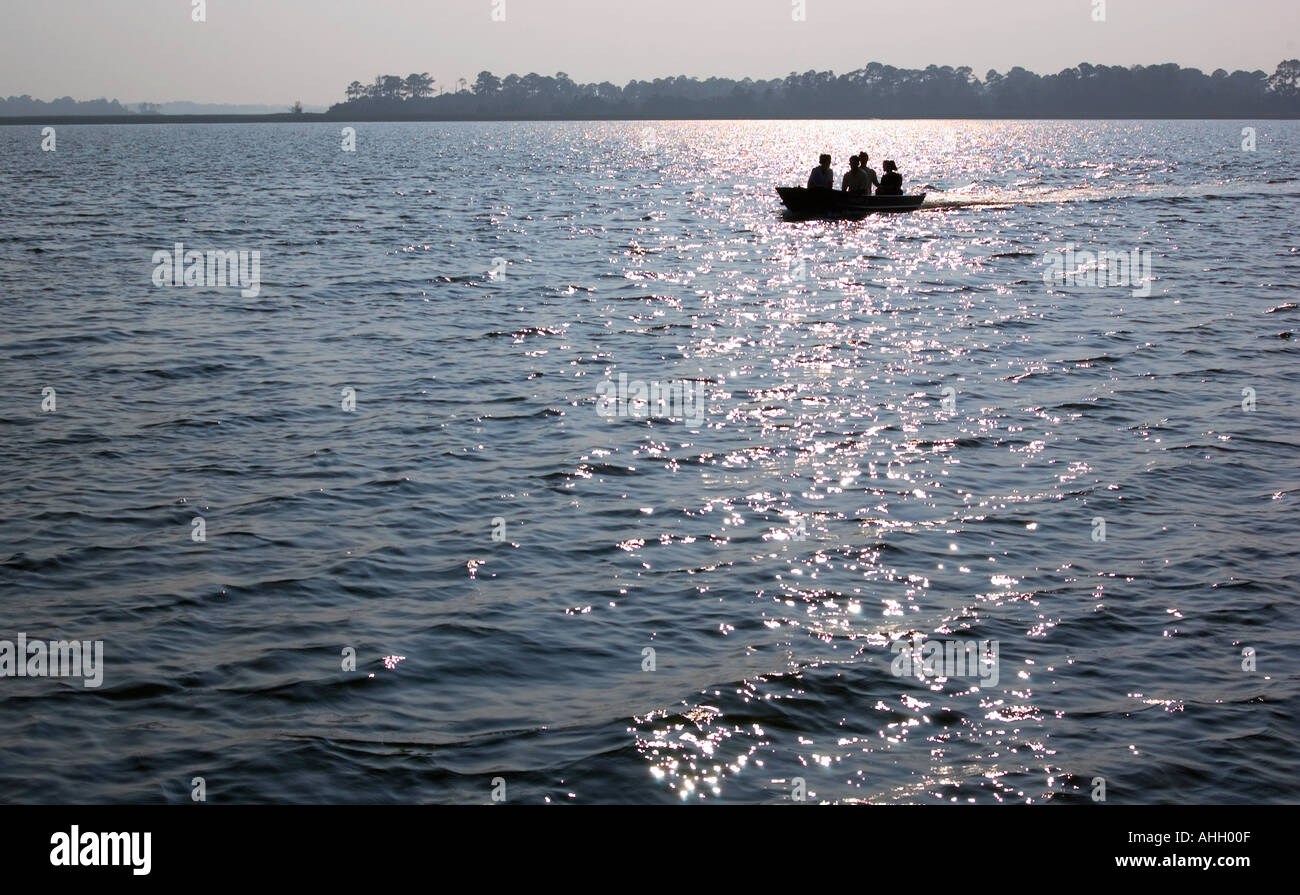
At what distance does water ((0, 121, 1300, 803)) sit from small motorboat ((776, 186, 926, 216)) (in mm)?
17507

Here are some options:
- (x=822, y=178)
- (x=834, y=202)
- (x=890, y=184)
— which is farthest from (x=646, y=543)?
(x=890, y=184)

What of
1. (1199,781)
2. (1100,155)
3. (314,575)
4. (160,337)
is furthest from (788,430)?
(1100,155)

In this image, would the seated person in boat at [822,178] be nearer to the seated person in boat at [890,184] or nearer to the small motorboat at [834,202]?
the small motorboat at [834,202]

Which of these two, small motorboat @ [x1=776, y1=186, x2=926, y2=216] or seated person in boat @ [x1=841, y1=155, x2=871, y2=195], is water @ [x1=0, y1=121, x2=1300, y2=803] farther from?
seated person in boat @ [x1=841, y1=155, x2=871, y2=195]

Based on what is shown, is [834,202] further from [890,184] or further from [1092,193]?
[1092,193]

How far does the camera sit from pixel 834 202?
46.4 m

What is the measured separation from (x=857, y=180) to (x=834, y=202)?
4.04ft

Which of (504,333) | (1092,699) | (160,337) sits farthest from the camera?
(504,333)

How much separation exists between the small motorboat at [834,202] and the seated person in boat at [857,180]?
0.36 metres

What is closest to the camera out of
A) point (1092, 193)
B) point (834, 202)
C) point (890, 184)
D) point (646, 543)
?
point (646, 543)

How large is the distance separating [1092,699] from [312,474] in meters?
8.78
